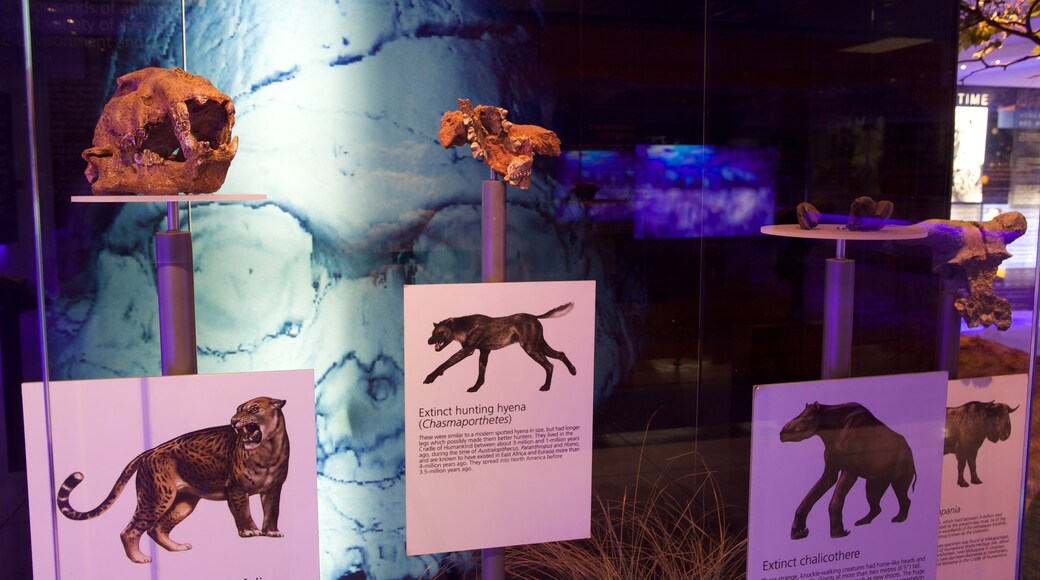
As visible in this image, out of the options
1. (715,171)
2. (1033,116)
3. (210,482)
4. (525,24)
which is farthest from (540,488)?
(1033,116)

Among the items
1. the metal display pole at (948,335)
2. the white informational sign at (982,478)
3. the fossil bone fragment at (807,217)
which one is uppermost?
the fossil bone fragment at (807,217)

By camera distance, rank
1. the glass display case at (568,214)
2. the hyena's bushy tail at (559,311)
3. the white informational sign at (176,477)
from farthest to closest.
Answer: the glass display case at (568,214), the hyena's bushy tail at (559,311), the white informational sign at (176,477)

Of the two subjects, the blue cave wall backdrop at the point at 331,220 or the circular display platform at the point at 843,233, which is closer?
the circular display platform at the point at 843,233

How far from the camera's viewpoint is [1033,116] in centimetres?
210

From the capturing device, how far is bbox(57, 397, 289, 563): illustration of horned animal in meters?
1.79

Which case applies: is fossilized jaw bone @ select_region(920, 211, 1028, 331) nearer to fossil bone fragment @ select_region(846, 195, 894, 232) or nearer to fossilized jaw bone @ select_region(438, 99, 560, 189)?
fossil bone fragment @ select_region(846, 195, 894, 232)

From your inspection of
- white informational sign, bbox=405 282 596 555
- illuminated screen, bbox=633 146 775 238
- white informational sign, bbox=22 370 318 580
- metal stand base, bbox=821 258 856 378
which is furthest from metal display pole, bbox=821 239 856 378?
white informational sign, bbox=22 370 318 580

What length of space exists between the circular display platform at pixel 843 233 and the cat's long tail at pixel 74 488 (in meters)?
1.59

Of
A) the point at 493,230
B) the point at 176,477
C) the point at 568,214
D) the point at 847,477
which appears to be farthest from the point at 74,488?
the point at 847,477

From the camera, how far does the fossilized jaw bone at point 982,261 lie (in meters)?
2.06

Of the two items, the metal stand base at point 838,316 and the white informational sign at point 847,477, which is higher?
the metal stand base at point 838,316

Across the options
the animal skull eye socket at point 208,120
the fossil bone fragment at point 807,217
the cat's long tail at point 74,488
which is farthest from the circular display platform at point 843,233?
the cat's long tail at point 74,488

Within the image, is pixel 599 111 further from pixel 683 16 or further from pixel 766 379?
pixel 766 379

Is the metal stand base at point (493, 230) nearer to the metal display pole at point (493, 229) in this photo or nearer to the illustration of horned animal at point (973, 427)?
the metal display pole at point (493, 229)
